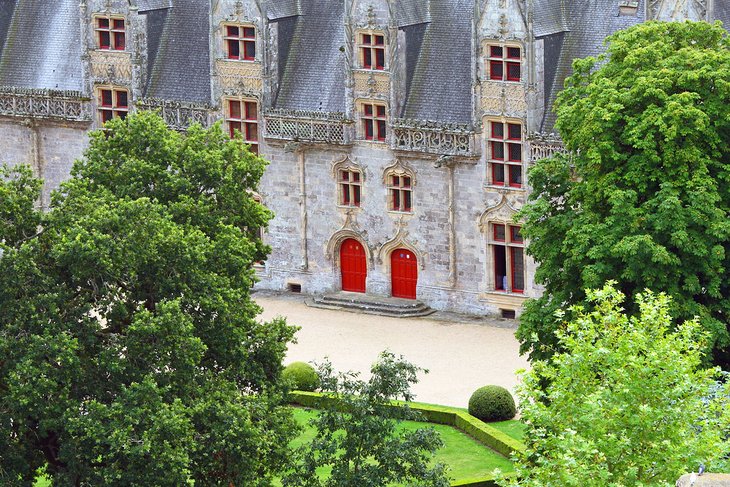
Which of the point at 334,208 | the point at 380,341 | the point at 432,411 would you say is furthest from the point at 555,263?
the point at 334,208

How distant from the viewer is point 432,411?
60812mm

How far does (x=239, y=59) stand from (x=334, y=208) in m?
6.19

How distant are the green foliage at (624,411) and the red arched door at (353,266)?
30.8 meters

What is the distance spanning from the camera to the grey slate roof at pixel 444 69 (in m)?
70.9

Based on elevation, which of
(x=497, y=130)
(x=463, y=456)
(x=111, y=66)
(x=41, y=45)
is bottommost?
(x=463, y=456)

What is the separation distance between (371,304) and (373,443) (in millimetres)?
25052

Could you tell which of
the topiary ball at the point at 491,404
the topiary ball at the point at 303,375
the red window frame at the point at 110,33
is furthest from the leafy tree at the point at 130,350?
the red window frame at the point at 110,33

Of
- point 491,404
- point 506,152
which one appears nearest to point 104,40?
point 506,152

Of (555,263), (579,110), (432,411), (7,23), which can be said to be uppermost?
(7,23)

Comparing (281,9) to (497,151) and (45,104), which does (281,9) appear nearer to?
(497,151)

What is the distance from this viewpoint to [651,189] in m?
53.6

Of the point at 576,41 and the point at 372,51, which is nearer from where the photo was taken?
the point at 576,41

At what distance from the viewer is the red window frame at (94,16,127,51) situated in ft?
250

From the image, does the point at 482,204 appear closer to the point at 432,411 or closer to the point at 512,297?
the point at 512,297
